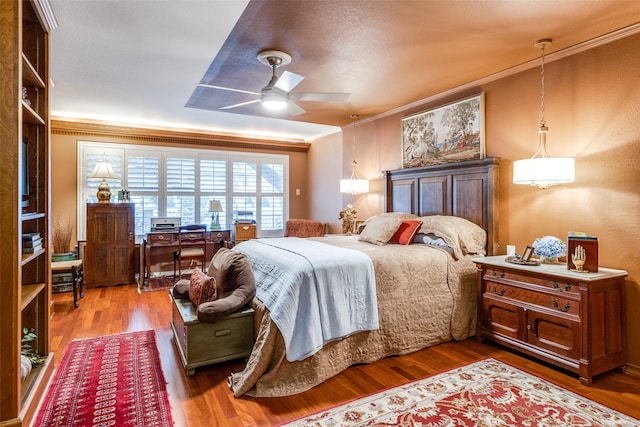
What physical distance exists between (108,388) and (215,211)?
4099mm

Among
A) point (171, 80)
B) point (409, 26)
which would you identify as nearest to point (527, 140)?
point (409, 26)

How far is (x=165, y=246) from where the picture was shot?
5.73 metres

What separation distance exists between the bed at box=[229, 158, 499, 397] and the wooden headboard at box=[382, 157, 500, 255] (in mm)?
10

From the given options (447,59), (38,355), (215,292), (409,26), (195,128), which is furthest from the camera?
(195,128)

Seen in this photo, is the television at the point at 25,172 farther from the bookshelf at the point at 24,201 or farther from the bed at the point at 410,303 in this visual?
the bed at the point at 410,303

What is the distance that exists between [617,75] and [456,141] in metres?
1.47

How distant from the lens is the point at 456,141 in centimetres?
389

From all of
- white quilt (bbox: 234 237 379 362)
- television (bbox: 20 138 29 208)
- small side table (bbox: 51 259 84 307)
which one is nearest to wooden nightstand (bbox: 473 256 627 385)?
white quilt (bbox: 234 237 379 362)

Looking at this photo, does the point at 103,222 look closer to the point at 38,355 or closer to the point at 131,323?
the point at 131,323

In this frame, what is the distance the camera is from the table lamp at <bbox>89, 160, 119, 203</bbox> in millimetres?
5098

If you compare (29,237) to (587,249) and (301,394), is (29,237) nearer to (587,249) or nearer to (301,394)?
(301,394)

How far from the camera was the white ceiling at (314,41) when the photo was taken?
7.62 ft

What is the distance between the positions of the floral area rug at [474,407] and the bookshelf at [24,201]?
4.74 ft

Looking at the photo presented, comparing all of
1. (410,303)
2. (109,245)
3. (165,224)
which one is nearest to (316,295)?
(410,303)
